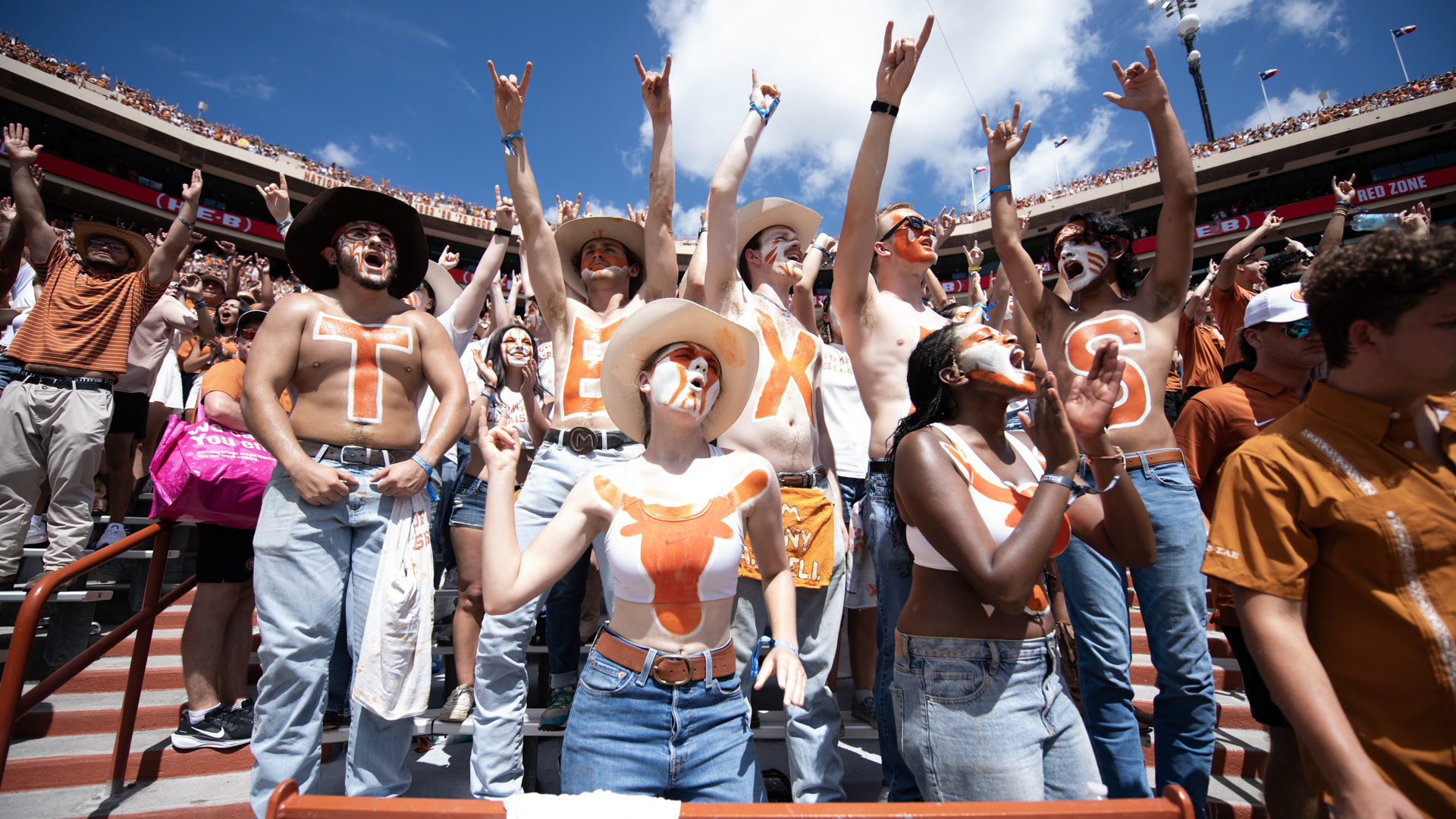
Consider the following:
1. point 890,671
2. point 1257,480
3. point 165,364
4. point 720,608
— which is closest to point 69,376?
point 165,364

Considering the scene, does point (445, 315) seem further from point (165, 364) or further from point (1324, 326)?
point (1324, 326)

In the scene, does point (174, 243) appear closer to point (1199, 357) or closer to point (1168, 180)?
point (1168, 180)

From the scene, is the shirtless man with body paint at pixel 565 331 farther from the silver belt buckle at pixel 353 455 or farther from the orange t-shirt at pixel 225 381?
the orange t-shirt at pixel 225 381

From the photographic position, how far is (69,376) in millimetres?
4590

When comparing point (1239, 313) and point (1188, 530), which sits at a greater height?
point (1239, 313)

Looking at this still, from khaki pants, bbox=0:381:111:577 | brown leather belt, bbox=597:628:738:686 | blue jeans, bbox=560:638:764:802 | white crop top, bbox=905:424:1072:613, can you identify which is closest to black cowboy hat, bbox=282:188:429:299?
brown leather belt, bbox=597:628:738:686

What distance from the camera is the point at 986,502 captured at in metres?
1.95

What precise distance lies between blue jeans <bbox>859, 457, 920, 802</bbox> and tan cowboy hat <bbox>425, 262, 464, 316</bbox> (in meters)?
3.50

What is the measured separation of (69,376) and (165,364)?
5.30ft

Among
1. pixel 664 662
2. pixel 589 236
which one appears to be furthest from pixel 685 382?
pixel 589 236

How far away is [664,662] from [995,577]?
0.97 metres

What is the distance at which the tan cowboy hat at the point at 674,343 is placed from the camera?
2289mm

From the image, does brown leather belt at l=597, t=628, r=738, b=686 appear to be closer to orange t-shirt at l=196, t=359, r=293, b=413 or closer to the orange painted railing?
the orange painted railing

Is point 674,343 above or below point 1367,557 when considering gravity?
above
